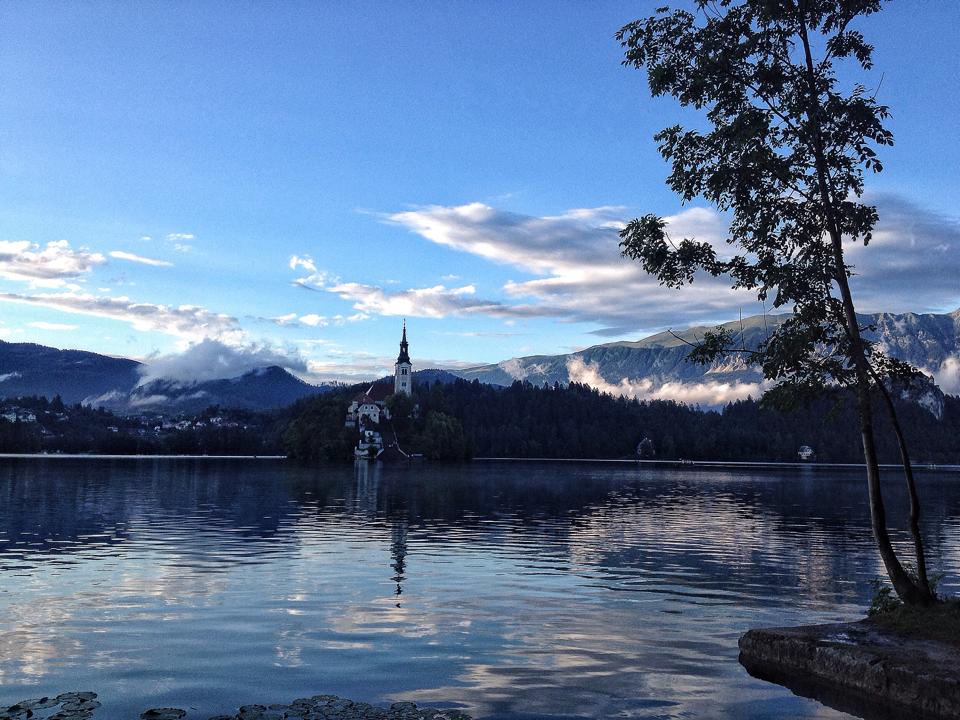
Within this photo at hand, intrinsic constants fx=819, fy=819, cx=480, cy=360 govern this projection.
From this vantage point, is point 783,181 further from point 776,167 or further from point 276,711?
point 276,711

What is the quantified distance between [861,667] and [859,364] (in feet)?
34.5

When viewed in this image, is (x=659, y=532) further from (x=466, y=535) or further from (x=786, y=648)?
(x=786, y=648)

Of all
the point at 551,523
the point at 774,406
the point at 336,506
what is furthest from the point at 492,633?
the point at 336,506

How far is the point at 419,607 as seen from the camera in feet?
111

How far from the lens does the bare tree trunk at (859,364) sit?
27.4 meters

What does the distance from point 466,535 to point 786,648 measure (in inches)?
1622

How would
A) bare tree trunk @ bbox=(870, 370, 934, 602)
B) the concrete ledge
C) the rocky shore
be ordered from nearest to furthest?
the rocky shore, the concrete ledge, bare tree trunk @ bbox=(870, 370, 934, 602)

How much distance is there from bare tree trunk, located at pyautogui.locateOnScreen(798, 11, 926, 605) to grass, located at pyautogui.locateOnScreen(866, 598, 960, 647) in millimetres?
807

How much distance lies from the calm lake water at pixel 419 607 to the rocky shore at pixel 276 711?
68cm

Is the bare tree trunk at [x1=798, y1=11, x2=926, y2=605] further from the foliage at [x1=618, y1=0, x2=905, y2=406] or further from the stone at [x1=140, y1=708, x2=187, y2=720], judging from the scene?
the stone at [x1=140, y1=708, x2=187, y2=720]

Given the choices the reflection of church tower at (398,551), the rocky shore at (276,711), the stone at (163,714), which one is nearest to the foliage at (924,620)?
the rocky shore at (276,711)

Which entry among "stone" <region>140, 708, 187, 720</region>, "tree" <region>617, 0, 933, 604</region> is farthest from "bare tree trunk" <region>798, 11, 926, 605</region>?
"stone" <region>140, 708, 187, 720</region>

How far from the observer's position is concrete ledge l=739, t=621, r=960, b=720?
785 inches

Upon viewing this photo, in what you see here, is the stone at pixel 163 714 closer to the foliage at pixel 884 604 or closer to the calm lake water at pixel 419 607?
the calm lake water at pixel 419 607
